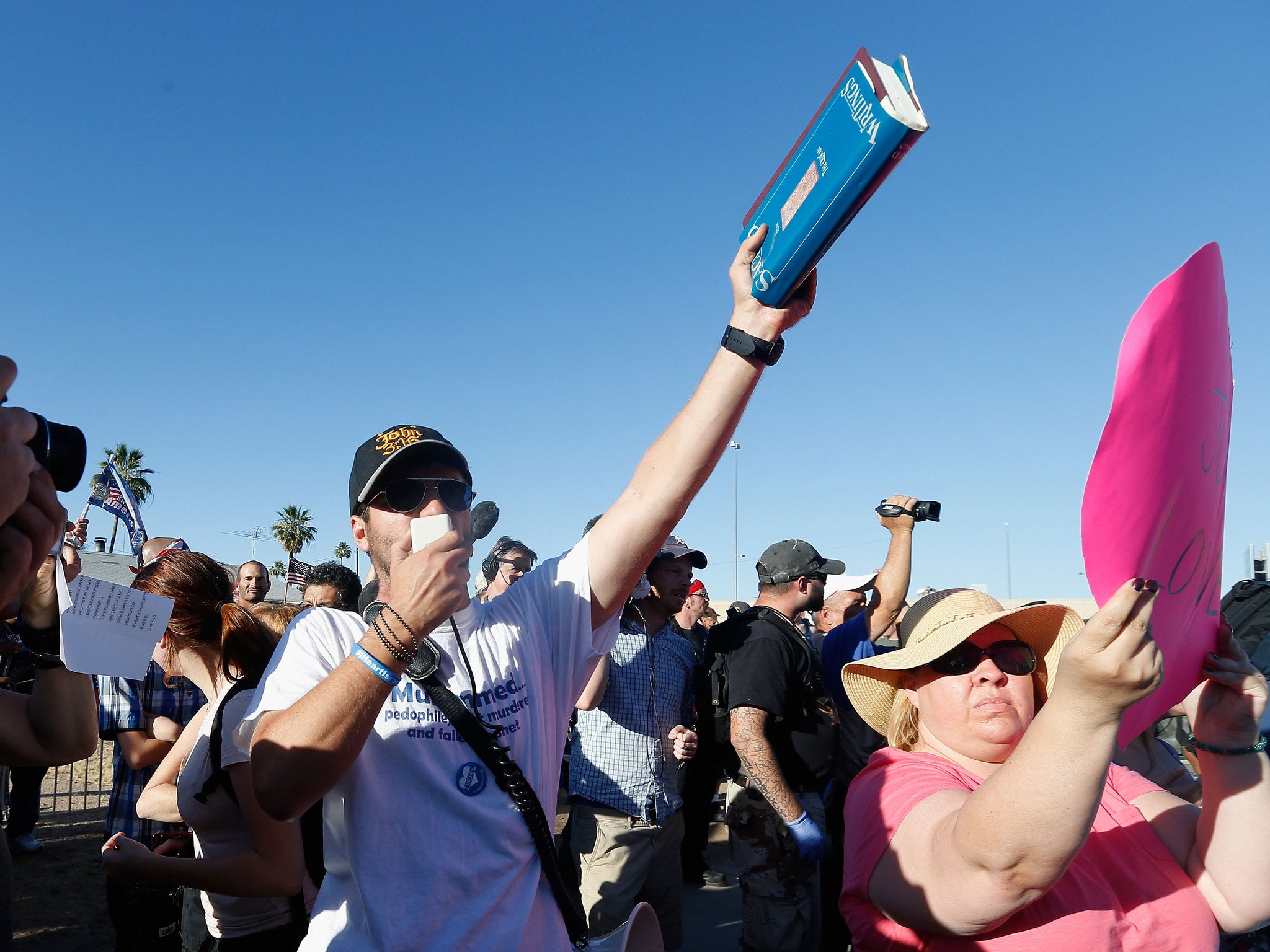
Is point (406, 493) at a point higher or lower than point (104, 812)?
higher

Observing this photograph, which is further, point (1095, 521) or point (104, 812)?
point (104, 812)

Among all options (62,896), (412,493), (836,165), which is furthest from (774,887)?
(62,896)

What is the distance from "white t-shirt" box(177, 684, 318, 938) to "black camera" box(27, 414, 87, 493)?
47.0 inches

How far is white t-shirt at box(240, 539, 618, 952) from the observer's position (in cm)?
165

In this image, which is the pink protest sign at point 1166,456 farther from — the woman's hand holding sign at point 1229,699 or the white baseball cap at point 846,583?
the white baseball cap at point 846,583

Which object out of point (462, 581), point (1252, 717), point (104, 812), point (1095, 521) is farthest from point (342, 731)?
point (104, 812)

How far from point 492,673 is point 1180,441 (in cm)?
141

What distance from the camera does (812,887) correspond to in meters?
4.05

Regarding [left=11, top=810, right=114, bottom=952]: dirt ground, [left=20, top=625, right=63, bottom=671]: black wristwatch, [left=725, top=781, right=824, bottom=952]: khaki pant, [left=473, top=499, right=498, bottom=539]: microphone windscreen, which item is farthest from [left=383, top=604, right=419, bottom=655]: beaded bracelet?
[left=473, top=499, right=498, bottom=539]: microphone windscreen

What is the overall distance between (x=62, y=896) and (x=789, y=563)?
6.07 metres

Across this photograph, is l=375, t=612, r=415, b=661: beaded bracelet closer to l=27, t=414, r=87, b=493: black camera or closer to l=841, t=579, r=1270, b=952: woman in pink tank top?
l=27, t=414, r=87, b=493: black camera

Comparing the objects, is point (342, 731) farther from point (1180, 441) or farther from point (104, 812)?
point (104, 812)

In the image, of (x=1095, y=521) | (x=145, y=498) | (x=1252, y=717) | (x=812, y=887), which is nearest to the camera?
(x=1095, y=521)

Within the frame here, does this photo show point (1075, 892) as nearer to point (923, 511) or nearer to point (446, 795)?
point (446, 795)
